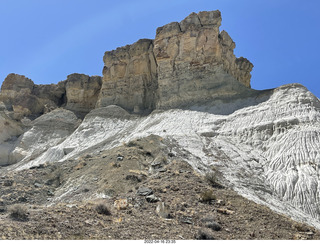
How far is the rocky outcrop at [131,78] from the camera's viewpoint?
36.6 metres

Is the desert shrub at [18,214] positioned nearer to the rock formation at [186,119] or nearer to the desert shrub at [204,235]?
the rock formation at [186,119]

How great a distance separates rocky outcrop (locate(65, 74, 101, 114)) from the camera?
44.2m

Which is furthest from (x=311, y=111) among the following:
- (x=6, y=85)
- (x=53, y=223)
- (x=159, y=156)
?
(x=6, y=85)

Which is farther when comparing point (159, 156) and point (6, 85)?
point (6, 85)

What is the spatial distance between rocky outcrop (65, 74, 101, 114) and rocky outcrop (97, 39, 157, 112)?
5098 mm

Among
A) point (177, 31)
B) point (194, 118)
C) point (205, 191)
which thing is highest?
point (177, 31)

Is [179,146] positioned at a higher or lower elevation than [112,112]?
lower

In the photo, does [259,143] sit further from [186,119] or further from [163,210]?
[163,210]

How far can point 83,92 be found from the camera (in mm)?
44281

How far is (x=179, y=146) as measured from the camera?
20.0m

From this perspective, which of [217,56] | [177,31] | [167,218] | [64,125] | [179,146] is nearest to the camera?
[167,218]

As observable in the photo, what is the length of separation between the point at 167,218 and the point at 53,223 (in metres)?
3.40

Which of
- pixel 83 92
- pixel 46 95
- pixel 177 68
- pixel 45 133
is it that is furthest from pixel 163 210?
pixel 46 95

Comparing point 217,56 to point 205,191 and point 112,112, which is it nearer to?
point 112,112
